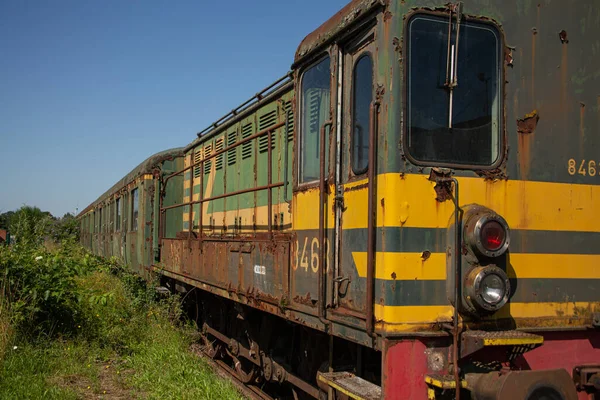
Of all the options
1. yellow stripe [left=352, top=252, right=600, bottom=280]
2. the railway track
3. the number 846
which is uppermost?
the number 846

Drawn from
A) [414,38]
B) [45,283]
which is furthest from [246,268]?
[45,283]

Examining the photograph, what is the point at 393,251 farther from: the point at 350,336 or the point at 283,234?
the point at 283,234

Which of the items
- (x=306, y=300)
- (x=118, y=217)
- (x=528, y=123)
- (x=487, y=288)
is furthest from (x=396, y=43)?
(x=118, y=217)

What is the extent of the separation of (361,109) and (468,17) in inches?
34.6

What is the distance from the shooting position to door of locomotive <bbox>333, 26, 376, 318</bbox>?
3811 millimetres

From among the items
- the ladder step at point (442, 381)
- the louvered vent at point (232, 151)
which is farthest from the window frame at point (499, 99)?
the louvered vent at point (232, 151)

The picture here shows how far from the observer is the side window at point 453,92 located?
3633 mm

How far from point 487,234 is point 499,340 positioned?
60cm

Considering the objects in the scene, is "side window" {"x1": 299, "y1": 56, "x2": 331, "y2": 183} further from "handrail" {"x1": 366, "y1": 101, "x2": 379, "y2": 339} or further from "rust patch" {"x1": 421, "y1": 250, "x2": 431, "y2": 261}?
"rust patch" {"x1": 421, "y1": 250, "x2": 431, "y2": 261}

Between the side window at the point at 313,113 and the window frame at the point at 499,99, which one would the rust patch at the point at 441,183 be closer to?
the window frame at the point at 499,99

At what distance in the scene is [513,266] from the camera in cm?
372

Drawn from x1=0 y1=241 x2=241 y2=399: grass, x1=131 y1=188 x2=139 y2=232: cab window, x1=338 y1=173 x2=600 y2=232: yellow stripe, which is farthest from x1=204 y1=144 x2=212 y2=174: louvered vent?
x1=338 y1=173 x2=600 y2=232: yellow stripe

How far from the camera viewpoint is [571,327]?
3.81 meters

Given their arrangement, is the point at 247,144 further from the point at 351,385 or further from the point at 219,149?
the point at 351,385
